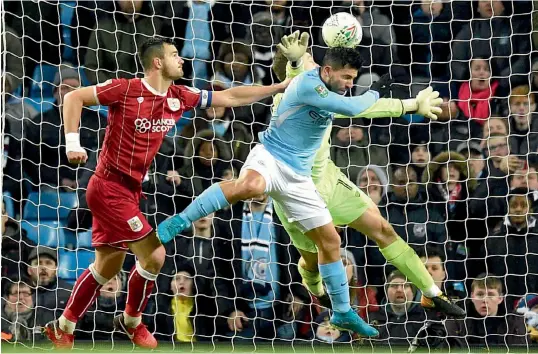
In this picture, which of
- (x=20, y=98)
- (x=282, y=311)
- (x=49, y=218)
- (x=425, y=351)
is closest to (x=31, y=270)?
(x=49, y=218)

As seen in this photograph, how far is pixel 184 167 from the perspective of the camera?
31.4ft

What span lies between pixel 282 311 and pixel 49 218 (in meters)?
1.94

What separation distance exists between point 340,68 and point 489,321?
2.77 m

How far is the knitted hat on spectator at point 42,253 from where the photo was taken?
30.1 feet

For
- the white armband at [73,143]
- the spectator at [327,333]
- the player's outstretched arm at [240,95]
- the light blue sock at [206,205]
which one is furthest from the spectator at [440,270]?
the white armband at [73,143]

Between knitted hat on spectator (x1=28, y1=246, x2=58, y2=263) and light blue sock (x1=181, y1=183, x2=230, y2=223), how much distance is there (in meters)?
2.39

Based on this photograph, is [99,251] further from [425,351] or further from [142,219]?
[425,351]

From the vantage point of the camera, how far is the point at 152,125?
7.46 m

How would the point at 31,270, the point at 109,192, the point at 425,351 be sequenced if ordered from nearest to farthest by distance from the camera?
the point at 109,192 < the point at 425,351 < the point at 31,270

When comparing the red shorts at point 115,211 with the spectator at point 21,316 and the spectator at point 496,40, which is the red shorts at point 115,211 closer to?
the spectator at point 21,316

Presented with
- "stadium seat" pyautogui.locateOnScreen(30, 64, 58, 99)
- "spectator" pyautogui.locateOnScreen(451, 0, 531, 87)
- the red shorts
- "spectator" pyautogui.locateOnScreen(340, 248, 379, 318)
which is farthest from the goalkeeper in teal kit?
"stadium seat" pyautogui.locateOnScreen(30, 64, 58, 99)

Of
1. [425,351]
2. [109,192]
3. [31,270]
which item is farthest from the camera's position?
[31,270]

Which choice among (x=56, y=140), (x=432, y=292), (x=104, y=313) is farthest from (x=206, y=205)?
(x=56, y=140)

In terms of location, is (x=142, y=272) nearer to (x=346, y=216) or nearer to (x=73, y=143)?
(x=73, y=143)
